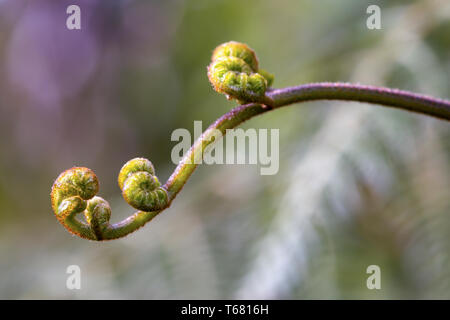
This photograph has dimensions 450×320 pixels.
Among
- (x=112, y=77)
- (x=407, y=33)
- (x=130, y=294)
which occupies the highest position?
(x=112, y=77)

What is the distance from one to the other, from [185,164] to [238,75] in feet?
0.31

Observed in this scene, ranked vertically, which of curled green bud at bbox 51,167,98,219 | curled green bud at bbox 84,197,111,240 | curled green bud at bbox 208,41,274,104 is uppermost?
curled green bud at bbox 208,41,274,104

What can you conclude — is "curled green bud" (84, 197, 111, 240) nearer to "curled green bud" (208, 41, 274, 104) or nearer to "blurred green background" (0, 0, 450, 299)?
"curled green bud" (208, 41, 274, 104)

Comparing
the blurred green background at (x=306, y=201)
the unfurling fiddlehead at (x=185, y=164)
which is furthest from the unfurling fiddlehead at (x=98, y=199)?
the blurred green background at (x=306, y=201)

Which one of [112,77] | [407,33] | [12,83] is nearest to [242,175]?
[407,33]

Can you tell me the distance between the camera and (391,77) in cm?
172

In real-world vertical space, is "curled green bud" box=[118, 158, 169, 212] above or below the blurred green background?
below

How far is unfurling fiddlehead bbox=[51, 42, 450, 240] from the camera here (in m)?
0.46

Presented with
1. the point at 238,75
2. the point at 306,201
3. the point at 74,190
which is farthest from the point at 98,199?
the point at 306,201

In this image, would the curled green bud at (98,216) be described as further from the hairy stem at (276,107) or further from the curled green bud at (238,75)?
the curled green bud at (238,75)

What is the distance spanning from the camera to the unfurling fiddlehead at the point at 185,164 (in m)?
0.46

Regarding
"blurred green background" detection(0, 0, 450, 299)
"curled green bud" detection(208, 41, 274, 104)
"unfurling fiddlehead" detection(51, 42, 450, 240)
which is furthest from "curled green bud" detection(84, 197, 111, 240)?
"blurred green background" detection(0, 0, 450, 299)
